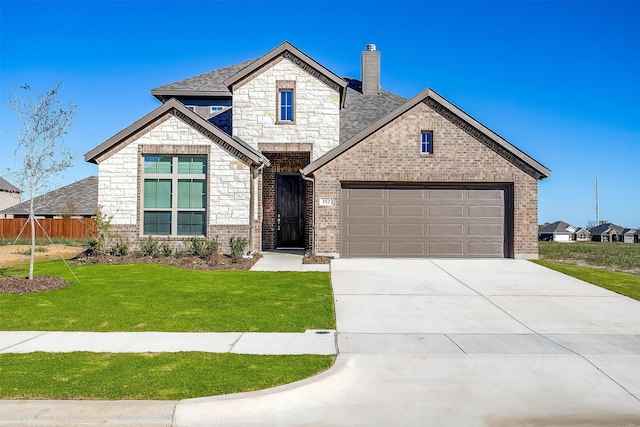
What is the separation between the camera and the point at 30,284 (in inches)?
445

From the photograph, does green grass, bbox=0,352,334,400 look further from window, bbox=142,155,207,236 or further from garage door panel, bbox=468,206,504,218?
garage door panel, bbox=468,206,504,218

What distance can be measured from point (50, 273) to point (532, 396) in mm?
12983

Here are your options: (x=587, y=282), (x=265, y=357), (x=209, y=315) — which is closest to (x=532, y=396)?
(x=265, y=357)

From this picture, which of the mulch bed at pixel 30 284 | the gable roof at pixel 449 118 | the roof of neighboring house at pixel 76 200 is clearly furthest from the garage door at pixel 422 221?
the roof of neighboring house at pixel 76 200

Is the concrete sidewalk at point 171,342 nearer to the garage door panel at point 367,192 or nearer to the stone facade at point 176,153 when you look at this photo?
the stone facade at point 176,153

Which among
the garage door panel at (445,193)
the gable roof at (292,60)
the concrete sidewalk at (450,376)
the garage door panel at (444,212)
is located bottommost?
the concrete sidewalk at (450,376)

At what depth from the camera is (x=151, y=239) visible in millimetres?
16422

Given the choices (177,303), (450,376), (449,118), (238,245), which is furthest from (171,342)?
(449,118)

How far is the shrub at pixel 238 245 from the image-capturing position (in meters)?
16.0

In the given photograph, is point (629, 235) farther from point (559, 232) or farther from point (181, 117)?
point (181, 117)

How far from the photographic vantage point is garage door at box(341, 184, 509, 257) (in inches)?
669

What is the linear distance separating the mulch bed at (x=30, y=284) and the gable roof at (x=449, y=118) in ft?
27.8

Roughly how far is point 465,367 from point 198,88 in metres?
19.9

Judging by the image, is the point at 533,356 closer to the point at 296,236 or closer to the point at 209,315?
the point at 209,315
